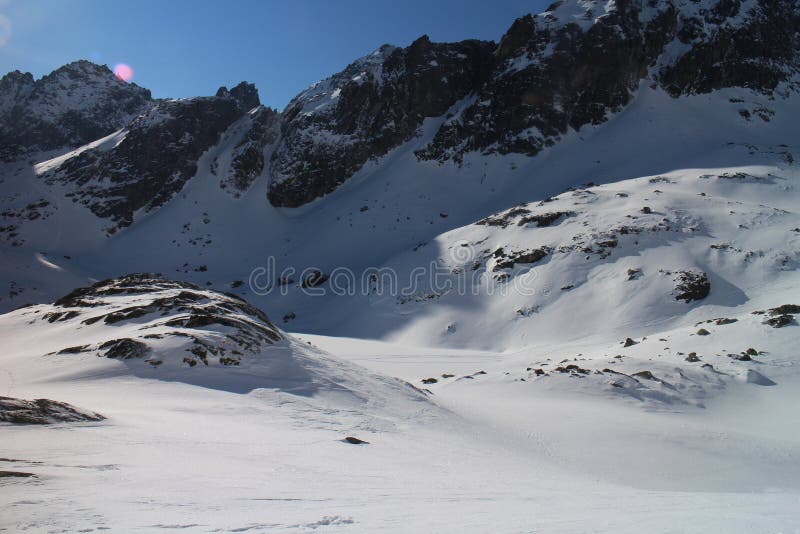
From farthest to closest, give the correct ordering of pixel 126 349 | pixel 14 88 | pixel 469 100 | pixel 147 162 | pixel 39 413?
pixel 14 88 < pixel 147 162 < pixel 469 100 < pixel 126 349 < pixel 39 413

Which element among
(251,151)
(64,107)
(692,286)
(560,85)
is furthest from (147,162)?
(692,286)

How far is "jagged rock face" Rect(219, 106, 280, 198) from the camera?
62.2m

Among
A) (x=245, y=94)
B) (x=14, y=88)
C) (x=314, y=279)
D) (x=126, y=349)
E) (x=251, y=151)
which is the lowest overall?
(x=126, y=349)

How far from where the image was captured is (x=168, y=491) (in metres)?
4.64

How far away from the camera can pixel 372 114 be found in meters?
60.0

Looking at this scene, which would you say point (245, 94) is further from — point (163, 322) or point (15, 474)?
point (15, 474)

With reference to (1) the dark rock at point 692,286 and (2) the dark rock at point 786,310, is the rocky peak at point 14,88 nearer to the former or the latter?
(1) the dark rock at point 692,286

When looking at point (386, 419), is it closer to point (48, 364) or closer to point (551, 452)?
point (551, 452)

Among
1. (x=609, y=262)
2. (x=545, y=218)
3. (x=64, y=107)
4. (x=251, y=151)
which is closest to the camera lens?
(x=609, y=262)

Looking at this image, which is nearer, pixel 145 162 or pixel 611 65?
pixel 611 65

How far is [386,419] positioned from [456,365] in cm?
1044

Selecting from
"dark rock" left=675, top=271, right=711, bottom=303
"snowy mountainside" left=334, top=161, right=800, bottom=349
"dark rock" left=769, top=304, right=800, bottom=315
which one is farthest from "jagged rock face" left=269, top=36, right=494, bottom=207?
"dark rock" left=769, top=304, right=800, bottom=315

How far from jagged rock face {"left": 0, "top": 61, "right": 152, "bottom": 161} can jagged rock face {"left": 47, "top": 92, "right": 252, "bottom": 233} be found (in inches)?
807

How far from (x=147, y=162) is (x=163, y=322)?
55.7 meters
